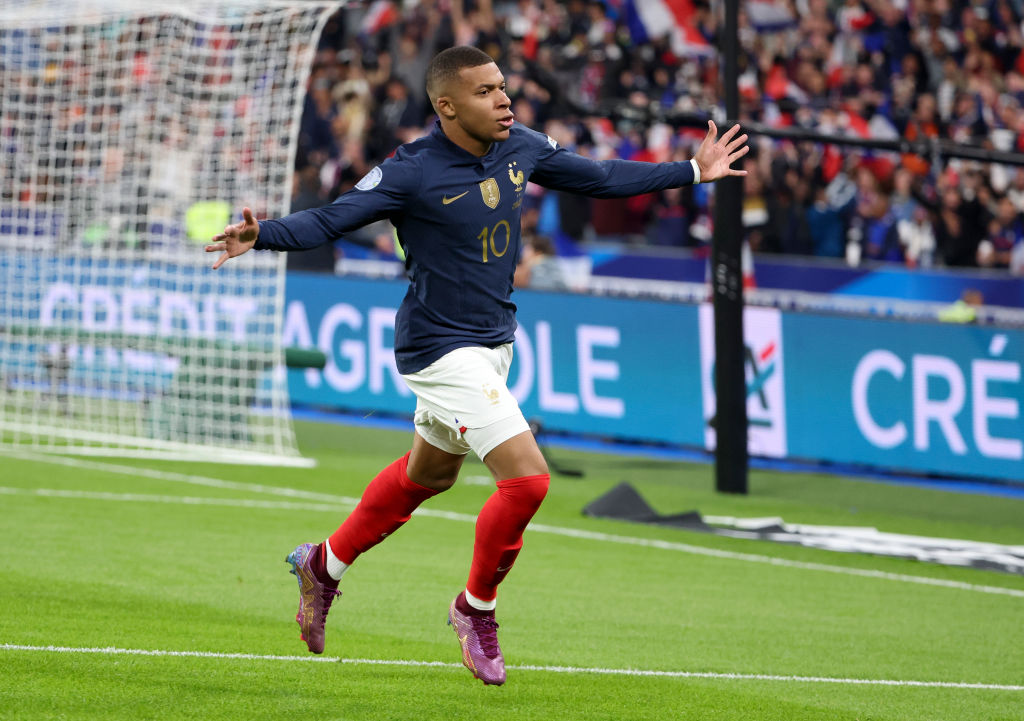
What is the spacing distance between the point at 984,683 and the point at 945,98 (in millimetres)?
12909

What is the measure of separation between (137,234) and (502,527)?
1031cm

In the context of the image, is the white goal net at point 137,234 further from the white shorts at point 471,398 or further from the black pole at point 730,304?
the white shorts at point 471,398

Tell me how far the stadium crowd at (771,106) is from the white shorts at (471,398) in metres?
8.38

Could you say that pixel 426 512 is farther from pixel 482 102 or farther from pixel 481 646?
pixel 482 102

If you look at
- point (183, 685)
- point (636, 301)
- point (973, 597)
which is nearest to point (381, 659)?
point (183, 685)

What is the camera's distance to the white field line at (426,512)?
9.53 m

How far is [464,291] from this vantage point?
5844mm

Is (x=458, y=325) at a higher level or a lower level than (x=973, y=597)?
higher

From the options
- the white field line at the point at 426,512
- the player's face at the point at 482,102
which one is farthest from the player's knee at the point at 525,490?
the white field line at the point at 426,512

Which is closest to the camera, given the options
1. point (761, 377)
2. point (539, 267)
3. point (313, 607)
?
point (313, 607)

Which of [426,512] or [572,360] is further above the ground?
[572,360]

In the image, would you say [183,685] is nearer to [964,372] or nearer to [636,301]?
[964,372]

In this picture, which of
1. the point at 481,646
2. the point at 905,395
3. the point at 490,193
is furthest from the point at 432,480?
the point at 905,395

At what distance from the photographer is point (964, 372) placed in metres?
12.6
